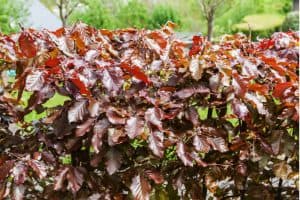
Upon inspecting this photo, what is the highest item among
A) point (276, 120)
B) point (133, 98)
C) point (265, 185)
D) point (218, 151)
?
point (133, 98)

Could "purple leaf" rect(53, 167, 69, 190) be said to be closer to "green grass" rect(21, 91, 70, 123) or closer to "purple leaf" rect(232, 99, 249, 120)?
"green grass" rect(21, 91, 70, 123)

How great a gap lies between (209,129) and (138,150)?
0.25m

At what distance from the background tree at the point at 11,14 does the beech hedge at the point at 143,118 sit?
10.6m

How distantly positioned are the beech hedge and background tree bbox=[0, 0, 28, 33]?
10.6 m

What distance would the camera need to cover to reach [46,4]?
21.7 meters

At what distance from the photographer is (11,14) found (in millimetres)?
13547

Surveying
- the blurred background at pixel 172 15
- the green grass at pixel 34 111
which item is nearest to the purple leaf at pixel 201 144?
the green grass at pixel 34 111

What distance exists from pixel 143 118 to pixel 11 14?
12685 millimetres

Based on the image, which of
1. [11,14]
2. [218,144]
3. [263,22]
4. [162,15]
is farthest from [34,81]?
[162,15]

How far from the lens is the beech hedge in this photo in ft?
5.24

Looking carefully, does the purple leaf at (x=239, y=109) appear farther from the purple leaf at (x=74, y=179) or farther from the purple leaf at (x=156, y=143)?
the purple leaf at (x=74, y=179)

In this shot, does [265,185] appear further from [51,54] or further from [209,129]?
[51,54]

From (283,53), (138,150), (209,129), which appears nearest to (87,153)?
(138,150)

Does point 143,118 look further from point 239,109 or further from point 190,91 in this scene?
point 239,109
